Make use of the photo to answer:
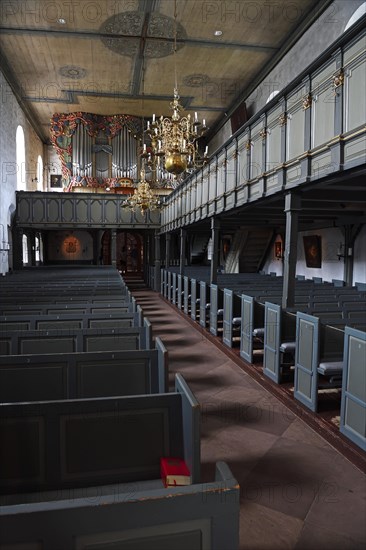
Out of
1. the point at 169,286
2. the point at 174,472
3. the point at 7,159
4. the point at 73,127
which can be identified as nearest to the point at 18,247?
the point at 7,159

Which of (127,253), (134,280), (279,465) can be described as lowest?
(279,465)

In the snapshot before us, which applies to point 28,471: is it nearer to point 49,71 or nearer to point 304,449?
point 304,449

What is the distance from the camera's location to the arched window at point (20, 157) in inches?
742

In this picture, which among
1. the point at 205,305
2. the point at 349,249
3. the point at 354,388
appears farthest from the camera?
the point at 349,249

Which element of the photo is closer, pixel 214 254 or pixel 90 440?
pixel 90 440

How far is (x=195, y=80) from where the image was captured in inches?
678

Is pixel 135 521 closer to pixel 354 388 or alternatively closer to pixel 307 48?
pixel 354 388

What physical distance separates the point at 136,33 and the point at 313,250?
932 cm

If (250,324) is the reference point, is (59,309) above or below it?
above

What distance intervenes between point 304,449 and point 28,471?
2.92m

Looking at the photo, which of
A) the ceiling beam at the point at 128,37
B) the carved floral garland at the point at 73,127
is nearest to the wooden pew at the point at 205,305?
the ceiling beam at the point at 128,37

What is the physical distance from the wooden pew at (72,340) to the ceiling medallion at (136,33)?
1133 cm

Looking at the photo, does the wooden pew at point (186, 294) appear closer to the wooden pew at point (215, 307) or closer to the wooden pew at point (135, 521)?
the wooden pew at point (215, 307)

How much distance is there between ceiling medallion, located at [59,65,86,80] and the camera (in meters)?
16.1
